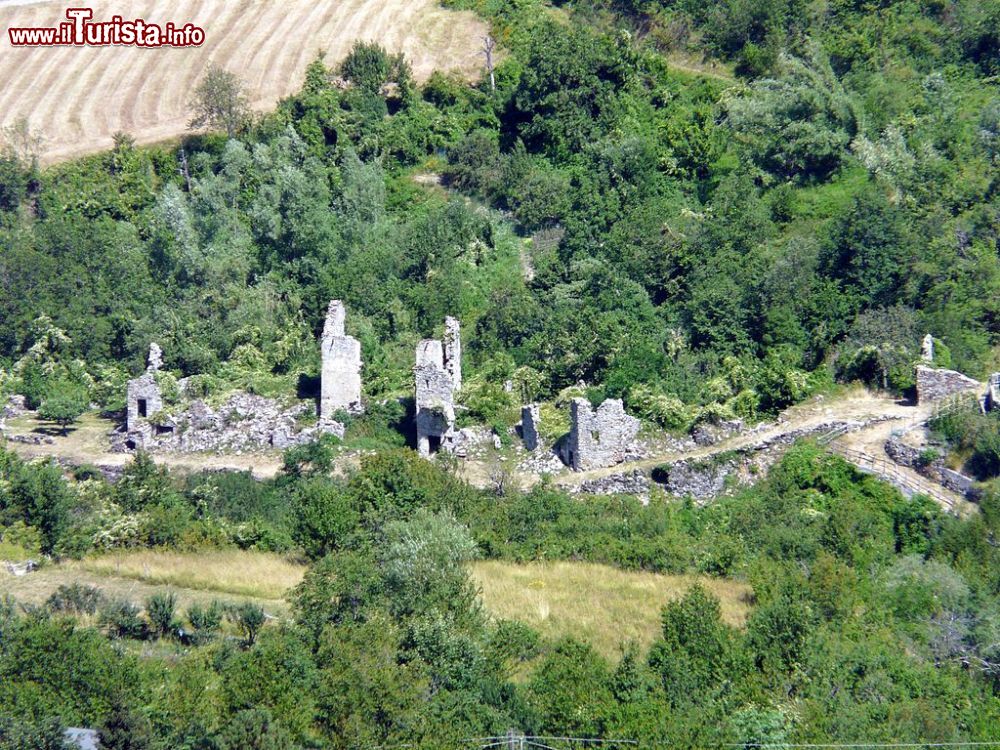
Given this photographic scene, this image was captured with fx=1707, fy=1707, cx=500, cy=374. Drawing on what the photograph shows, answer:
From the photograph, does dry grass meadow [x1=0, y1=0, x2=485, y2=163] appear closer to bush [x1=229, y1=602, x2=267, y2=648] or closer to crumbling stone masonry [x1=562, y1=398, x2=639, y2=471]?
crumbling stone masonry [x1=562, y1=398, x2=639, y2=471]

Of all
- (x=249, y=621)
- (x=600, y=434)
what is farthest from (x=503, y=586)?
(x=600, y=434)

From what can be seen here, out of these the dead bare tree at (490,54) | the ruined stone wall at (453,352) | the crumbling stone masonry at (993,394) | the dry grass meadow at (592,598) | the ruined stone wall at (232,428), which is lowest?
the dry grass meadow at (592,598)

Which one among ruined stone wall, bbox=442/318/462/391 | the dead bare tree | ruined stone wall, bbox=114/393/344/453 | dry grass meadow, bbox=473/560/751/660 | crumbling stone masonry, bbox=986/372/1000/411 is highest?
the dead bare tree

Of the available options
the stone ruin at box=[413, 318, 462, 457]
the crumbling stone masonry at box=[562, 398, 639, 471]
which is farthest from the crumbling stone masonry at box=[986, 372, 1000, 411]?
the stone ruin at box=[413, 318, 462, 457]

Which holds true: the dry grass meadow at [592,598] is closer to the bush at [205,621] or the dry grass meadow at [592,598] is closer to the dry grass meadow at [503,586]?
the dry grass meadow at [503,586]

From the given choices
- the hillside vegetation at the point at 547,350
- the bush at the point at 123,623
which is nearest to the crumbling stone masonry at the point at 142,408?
the hillside vegetation at the point at 547,350
